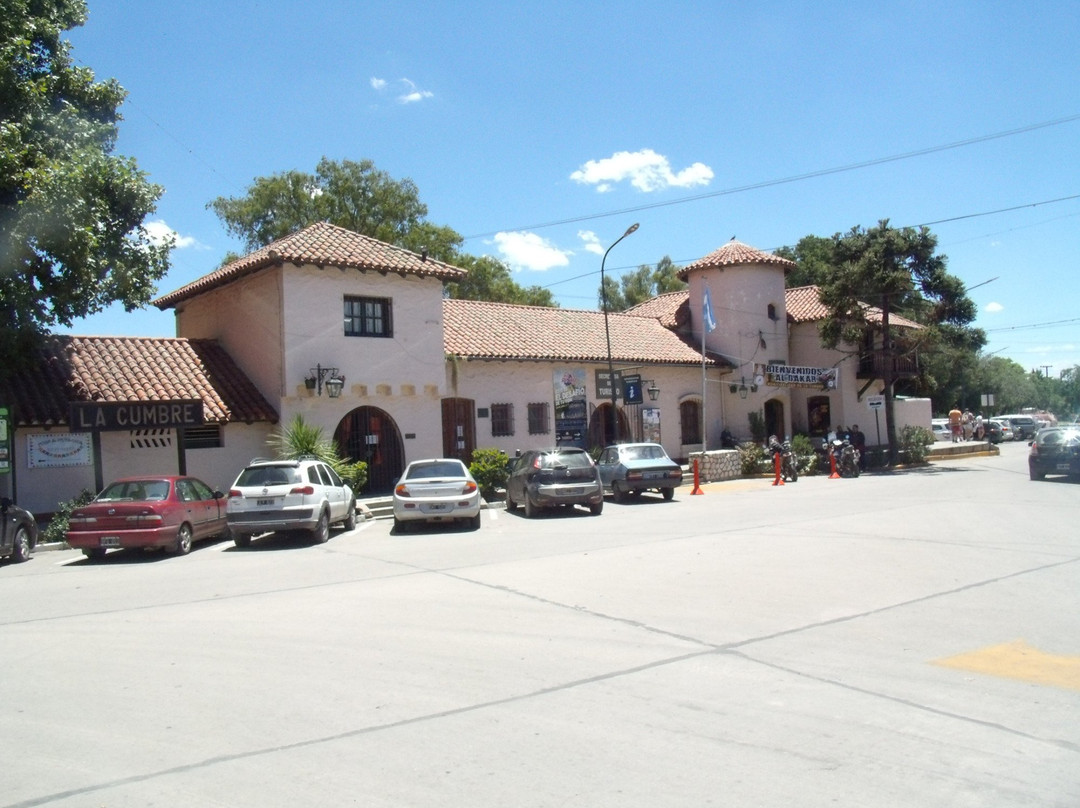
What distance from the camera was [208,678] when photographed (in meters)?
6.75

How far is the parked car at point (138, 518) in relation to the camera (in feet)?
46.8

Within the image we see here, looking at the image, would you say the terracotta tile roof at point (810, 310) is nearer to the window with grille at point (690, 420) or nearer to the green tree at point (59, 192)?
the window with grille at point (690, 420)

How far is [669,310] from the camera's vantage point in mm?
37969

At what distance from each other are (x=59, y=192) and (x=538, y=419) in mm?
15678

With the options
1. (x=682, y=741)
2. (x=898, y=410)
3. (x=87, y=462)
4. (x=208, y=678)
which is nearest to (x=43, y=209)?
(x=87, y=462)

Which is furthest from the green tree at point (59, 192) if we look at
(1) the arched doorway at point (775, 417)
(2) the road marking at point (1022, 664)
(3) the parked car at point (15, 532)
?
(1) the arched doorway at point (775, 417)

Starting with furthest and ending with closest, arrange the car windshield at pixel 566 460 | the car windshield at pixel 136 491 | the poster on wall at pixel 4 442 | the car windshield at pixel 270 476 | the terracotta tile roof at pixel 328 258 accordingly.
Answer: the terracotta tile roof at pixel 328 258, the car windshield at pixel 566 460, the poster on wall at pixel 4 442, the car windshield at pixel 270 476, the car windshield at pixel 136 491

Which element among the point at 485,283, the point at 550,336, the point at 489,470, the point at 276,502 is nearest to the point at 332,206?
the point at 485,283

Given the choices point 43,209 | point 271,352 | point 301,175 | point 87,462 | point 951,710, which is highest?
point 301,175

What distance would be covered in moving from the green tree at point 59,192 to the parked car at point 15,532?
383cm

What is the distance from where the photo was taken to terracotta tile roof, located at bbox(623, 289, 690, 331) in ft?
121

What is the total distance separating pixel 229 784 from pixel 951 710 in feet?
14.8

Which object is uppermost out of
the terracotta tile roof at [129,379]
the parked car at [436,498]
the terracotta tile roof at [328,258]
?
the terracotta tile roof at [328,258]

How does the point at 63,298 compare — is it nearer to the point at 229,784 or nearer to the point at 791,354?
the point at 229,784
